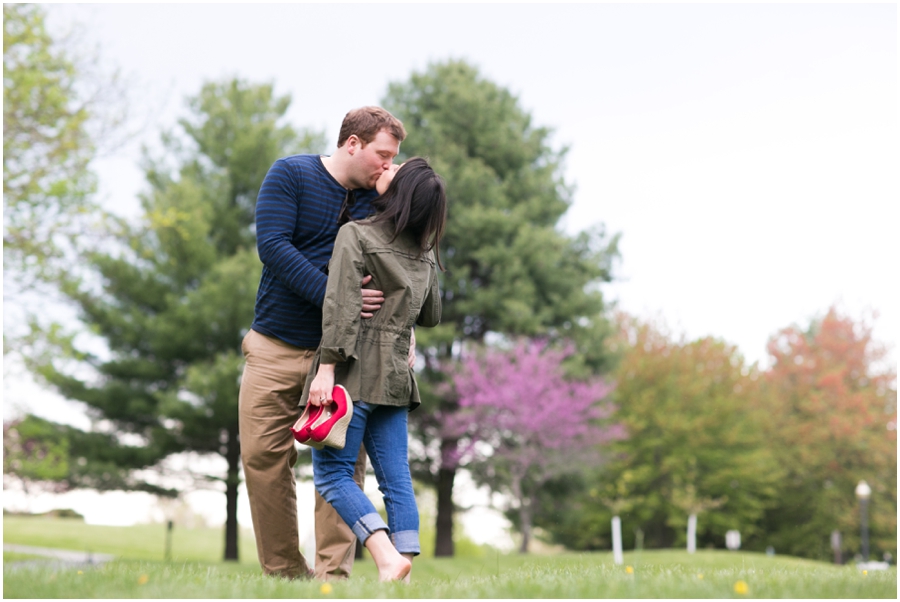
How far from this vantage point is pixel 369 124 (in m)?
3.44

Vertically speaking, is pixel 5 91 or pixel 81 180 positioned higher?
pixel 5 91

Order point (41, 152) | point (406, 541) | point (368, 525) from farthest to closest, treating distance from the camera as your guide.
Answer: point (41, 152) < point (406, 541) < point (368, 525)

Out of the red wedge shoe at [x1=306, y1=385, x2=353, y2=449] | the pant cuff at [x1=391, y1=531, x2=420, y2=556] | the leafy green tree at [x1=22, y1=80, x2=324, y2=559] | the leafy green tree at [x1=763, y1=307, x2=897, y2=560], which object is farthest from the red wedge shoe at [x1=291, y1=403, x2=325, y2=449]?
the leafy green tree at [x1=763, y1=307, x2=897, y2=560]

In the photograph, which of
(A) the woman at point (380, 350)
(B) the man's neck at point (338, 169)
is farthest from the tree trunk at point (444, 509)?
(A) the woman at point (380, 350)

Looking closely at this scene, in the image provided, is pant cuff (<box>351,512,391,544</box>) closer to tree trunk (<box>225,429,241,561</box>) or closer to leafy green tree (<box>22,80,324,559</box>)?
leafy green tree (<box>22,80,324,559</box>)

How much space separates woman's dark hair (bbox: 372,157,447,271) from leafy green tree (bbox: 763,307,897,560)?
27.2 meters

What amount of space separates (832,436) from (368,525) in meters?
28.4

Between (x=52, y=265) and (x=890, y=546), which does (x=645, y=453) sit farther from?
(x=52, y=265)

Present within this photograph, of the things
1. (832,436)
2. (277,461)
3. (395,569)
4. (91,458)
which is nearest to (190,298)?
(91,458)

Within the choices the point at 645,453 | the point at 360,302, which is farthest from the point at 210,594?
the point at 645,453

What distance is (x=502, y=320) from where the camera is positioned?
1903 centimetres

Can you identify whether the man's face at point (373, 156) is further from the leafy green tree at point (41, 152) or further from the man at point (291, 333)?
the leafy green tree at point (41, 152)

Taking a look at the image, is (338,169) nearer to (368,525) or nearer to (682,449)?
(368,525)

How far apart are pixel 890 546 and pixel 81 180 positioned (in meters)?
28.7
